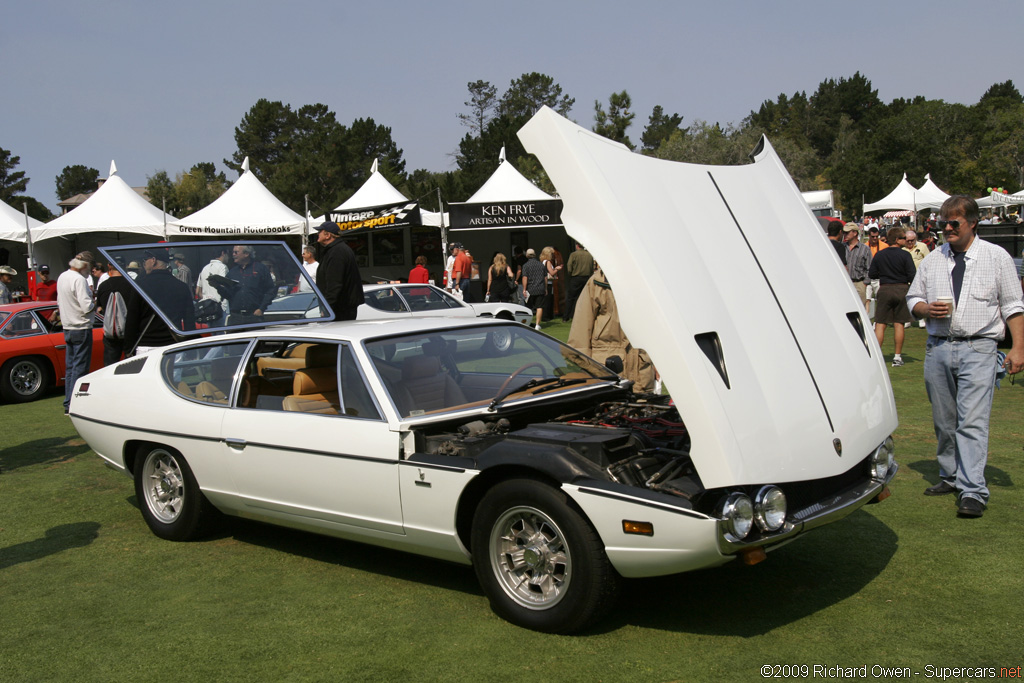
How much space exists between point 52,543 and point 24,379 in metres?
7.69

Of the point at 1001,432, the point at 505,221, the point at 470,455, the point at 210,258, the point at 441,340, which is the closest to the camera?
the point at 470,455

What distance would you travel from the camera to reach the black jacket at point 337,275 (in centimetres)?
878

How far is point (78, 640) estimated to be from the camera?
3924mm

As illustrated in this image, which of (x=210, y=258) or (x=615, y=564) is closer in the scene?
(x=615, y=564)

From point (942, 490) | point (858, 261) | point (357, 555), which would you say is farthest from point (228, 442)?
point (858, 261)

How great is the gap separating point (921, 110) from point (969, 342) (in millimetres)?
91362

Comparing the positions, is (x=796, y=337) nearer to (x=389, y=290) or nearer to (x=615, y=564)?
(x=615, y=564)

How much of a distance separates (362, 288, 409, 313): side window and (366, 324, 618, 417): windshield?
362 inches

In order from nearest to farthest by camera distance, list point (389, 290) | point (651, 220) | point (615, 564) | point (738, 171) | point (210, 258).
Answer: point (615, 564) < point (651, 220) < point (738, 171) < point (210, 258) < point (389, 290)

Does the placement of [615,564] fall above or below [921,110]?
below

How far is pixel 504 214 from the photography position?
2250cm

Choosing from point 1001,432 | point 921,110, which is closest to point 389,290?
point 1001,432

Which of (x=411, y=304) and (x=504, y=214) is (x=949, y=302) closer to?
(x=411, y=304)

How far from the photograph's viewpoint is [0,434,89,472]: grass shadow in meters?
7.88
